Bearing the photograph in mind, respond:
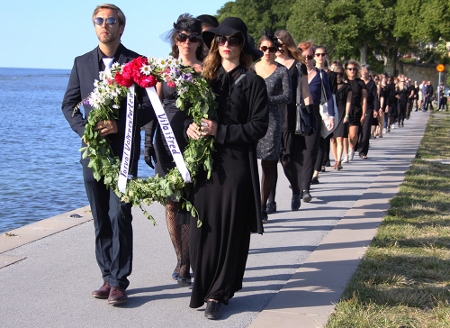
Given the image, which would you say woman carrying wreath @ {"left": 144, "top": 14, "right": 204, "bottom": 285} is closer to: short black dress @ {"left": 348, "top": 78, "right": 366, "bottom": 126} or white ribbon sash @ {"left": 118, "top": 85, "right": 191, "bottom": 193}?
white ribbon sash @ {"left": 118, "top": 85, "right": 191, "bottom": 193}

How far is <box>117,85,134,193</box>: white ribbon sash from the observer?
5141mm

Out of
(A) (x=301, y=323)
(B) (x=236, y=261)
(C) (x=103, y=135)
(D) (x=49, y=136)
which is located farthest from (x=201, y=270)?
(D) (x=49, y=136)

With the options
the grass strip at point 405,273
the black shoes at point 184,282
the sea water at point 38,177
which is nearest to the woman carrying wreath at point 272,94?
the grass strip at point 405,273

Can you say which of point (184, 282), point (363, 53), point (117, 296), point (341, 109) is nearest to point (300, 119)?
point (184, 282)

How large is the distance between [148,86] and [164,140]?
82 centimetres

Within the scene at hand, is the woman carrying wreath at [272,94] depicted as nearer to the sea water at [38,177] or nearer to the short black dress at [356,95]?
the sea water at [38,177]

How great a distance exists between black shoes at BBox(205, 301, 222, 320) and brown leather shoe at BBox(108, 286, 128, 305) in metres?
0.62

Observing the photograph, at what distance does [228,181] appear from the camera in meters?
5.15

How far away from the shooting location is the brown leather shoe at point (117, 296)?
5.29 metres

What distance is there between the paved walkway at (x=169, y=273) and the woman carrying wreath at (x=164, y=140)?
190mm

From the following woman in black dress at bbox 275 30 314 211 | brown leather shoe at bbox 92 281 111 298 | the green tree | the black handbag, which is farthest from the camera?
the green tree

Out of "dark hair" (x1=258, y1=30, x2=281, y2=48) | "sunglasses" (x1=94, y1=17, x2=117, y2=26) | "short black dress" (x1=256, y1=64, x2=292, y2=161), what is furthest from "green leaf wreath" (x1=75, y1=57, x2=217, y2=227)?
"dark hair" (x1=258, y1=30, x2=281, y2=48)

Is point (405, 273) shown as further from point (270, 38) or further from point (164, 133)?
point (270, 38)

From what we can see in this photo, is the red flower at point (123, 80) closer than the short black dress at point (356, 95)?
Yes
